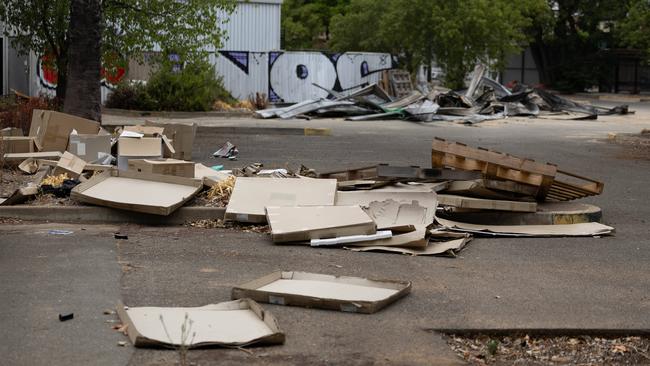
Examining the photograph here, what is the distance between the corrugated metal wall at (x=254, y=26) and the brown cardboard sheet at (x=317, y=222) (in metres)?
27.7

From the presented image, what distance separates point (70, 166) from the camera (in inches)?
439

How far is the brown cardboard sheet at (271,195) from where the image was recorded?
379 inches

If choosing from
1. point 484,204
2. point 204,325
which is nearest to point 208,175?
point 484,204

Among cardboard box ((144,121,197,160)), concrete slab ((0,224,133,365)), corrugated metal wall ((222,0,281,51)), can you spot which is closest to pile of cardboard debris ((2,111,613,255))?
concrete slab ((0,224,133,365))

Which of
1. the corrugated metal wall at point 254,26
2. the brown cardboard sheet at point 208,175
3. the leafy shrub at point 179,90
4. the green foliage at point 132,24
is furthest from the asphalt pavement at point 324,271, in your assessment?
the corrugated metal wall at point 254,26

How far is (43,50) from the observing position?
2208 cm

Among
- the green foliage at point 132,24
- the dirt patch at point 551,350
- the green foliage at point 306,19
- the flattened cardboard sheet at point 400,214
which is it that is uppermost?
the green foliage at point 306,19

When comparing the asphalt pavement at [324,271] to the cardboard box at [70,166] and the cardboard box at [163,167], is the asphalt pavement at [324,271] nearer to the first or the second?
the cardboard box at [163,167]

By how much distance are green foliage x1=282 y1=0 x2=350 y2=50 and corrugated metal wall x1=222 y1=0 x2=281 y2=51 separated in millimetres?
13675

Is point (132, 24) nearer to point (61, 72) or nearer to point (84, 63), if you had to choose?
point (61, 72)

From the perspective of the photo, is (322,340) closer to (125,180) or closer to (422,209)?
(422,209)

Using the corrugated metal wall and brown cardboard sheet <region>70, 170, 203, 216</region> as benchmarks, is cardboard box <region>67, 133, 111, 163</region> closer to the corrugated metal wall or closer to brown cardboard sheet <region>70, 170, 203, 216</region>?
brown cardboard sheet <region>70, 170, 203, 216</region>

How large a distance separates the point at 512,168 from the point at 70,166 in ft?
16.5

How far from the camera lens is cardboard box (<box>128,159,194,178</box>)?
35.4ft
